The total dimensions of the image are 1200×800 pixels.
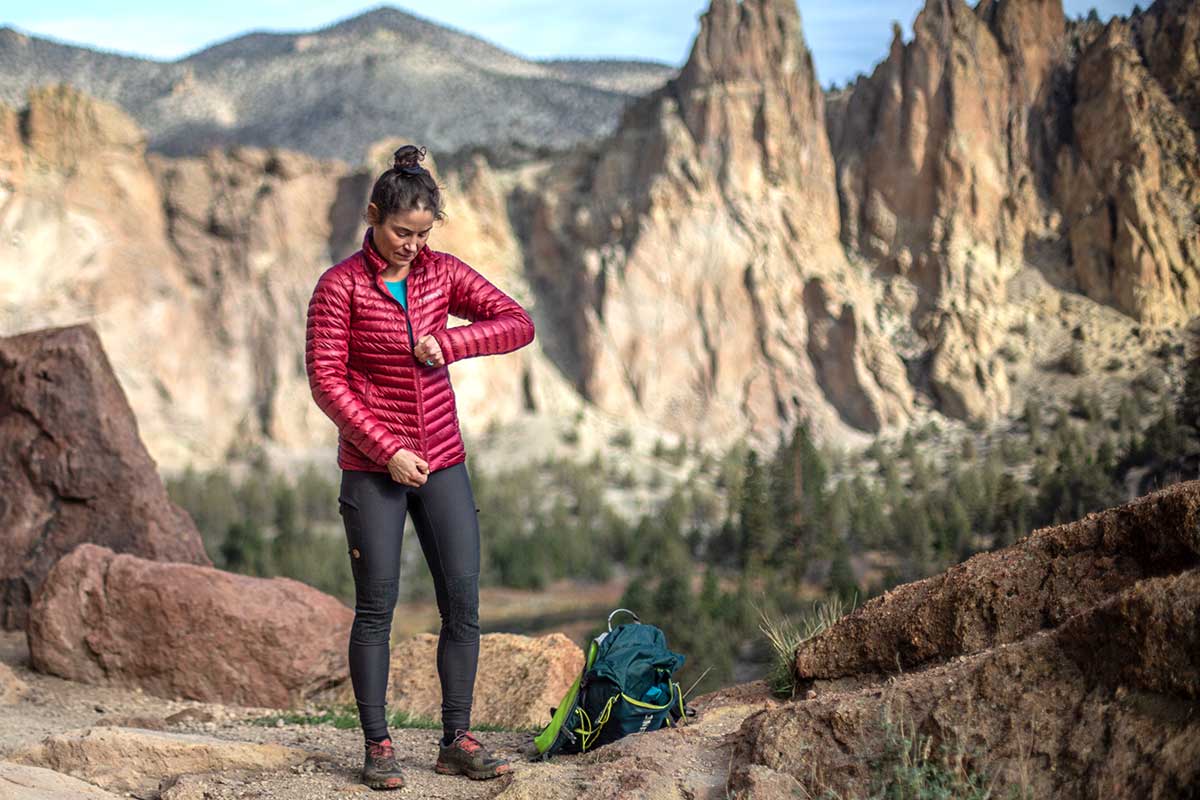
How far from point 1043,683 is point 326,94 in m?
104

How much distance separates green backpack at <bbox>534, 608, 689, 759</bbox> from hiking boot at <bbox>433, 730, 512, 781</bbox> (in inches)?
9.7

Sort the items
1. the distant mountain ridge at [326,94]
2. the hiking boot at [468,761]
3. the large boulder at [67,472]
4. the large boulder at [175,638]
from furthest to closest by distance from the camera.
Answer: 1. the distant mountain ridge at [326,94]
2. the large boulder at [67,472]
3. the large boulder at [175,638]
4. the hiking boot at [468,761]

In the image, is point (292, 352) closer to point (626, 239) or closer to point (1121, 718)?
point (626, 239)

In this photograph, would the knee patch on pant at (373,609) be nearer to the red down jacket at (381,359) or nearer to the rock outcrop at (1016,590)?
the red down jacket at (381,359)

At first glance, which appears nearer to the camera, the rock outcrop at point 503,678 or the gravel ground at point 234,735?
the gravel ground at point 234,735

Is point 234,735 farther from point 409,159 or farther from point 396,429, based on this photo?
point 409,159

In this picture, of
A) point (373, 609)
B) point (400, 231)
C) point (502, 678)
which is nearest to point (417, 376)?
point (400, 231)

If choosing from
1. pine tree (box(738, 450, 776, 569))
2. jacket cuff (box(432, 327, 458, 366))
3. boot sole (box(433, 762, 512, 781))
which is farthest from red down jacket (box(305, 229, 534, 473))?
pine tree (box(738, 450, 776, 569))

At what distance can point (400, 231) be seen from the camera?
4031 mm

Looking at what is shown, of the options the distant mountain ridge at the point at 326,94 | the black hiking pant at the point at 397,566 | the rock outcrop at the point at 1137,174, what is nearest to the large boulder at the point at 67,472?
the black hiking pant at the point at 397,566

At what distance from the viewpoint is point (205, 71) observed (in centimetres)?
10519

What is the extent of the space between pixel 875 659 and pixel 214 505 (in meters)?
35.3

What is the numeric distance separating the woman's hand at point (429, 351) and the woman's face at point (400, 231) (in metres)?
0.32

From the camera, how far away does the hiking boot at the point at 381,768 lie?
4.06 meters
